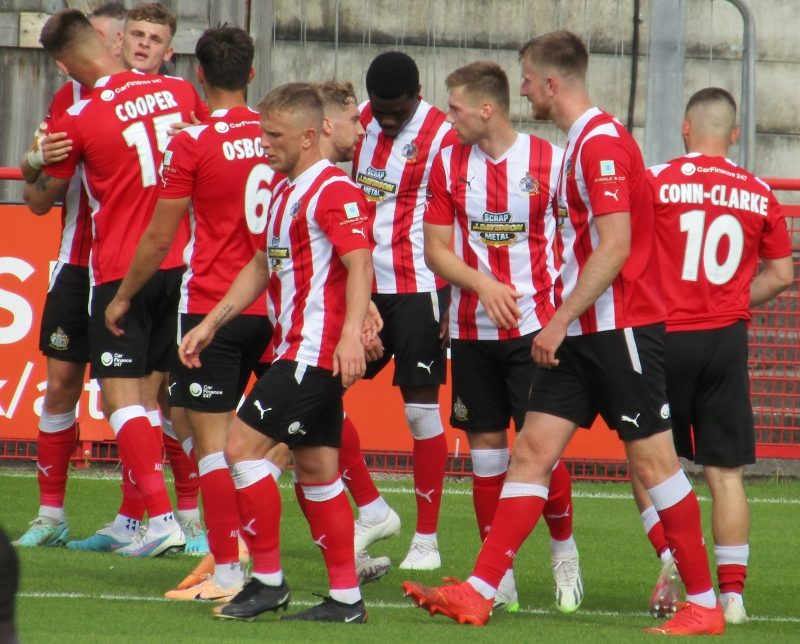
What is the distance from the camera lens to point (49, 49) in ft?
22.5

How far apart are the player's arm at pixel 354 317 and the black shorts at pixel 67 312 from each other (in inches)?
88.3

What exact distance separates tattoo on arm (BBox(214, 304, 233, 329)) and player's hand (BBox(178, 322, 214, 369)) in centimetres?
3

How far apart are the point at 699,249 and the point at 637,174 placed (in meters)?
0.79

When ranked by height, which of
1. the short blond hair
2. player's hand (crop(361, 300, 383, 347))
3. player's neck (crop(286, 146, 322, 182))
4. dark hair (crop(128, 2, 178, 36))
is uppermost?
dark hair (crop(128, 2, 178, 36))

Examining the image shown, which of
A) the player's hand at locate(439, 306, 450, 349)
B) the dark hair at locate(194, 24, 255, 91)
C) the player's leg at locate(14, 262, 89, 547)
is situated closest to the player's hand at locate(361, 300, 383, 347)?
the player's hand at locate(439, 306, 450, 349)

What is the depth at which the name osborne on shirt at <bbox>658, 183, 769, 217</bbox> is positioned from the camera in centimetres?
595

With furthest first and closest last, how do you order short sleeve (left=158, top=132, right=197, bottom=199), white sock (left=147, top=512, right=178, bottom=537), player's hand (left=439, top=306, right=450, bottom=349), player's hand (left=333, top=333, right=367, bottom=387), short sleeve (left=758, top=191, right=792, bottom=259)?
player's hand (left=439, top=306, right=450, bottom=349)
white sock (left=147, top=512, right=178, bottom=537)
short sleeve (left=758, top=191, right=792, bottom=259)
short sleeve (left=158, top=132, right=197, bottom=199)
player's hand (left=333, top=333, right=367, bottom=387)

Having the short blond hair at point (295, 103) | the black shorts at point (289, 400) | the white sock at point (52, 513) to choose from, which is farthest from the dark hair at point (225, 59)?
the white sock at point (52, 513)

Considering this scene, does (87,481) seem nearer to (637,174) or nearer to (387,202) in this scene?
(387,202)

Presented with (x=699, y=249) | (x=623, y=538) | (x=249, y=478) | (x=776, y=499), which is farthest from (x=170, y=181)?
(x=776, y=499)

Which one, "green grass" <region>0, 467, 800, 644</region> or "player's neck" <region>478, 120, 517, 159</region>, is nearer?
"green grass" <region>0, 467, 800, 644</region>

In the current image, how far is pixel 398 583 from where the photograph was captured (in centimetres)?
648

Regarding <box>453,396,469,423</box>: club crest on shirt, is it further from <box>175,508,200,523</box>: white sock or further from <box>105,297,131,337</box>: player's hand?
<box>175,508,200,523</box>: white sock

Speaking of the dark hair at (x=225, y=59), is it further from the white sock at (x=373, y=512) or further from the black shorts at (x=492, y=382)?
the white sock at (x=373, y=512)
